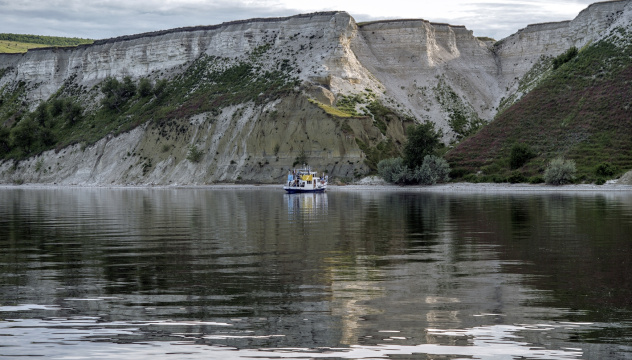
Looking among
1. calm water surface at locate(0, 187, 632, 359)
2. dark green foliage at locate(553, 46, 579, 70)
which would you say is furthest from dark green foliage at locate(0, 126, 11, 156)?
calm water surface at locate(0, 187, 632, 359)

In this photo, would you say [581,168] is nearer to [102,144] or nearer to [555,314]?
[555,314]

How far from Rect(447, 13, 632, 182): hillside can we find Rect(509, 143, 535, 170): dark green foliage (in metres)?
0.56

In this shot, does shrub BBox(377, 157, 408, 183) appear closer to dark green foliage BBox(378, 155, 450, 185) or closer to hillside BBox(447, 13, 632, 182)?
dark green foliage BBox(378, 155, 450, 185)

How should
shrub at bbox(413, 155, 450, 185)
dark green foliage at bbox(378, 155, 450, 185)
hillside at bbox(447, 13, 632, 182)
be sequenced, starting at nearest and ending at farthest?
hillside at bbox(447, 13, 632, 182) < shrub at bbox(413, 155, 450, 185) < dark green foliage at bbox(378, 155, 450, 185)

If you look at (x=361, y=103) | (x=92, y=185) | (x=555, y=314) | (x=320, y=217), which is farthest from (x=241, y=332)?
(x=92, y=185)

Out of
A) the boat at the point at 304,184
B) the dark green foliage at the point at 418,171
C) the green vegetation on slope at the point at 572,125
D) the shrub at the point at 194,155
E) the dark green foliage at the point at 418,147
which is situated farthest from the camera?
the shrub at the point at 194,155

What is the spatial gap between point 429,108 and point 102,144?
6023cm

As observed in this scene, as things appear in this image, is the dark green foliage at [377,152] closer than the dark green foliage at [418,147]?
No

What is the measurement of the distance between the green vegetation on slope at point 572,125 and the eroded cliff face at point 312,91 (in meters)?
13.6

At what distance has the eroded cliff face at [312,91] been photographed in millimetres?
108312

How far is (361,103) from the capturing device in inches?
4537

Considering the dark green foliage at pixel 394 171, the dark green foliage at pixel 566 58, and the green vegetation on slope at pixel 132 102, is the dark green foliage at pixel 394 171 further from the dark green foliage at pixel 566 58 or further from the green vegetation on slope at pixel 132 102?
the dark green foliage at pixel 566 58

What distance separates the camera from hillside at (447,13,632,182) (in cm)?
8312

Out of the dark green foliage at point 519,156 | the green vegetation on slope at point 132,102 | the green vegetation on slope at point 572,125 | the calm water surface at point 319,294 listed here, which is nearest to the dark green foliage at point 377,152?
the green vegetation on slope at point 572,125
